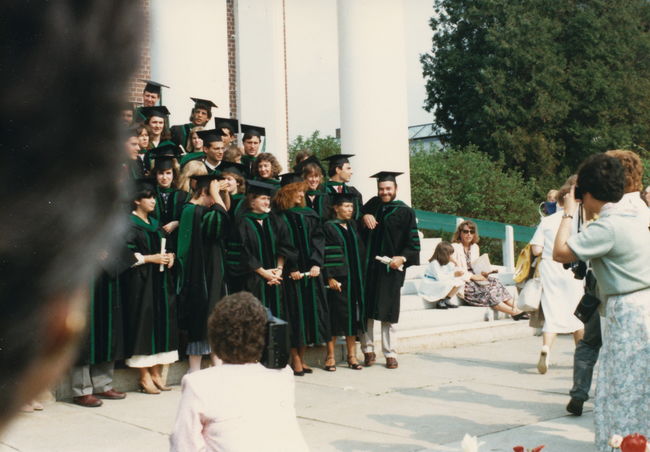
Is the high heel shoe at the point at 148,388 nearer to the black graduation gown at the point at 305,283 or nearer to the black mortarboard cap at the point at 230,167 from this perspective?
the black graduation gown at the point at 305,283

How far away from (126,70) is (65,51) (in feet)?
0.13

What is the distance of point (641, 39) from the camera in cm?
3547

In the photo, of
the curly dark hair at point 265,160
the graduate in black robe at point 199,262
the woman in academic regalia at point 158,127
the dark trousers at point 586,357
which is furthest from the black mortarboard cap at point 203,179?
the dark trousers at point 586,357

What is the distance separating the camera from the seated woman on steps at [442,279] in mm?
11250

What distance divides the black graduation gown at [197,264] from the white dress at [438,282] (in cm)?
402

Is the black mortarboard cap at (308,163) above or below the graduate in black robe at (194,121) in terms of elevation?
below

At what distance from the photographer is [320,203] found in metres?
9.41

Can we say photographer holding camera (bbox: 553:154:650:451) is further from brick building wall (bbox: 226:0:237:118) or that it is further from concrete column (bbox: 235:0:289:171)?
brick building wall (bbox: 226:0:237:118)

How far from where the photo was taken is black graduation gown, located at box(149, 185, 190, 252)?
8.05 m

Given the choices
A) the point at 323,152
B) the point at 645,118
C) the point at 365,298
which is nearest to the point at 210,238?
the point at 365,298

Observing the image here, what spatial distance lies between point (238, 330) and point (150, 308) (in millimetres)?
4615

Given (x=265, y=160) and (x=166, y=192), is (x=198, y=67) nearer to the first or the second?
(x=265, y=160)

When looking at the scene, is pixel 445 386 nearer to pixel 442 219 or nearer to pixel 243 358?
pixel 243 358

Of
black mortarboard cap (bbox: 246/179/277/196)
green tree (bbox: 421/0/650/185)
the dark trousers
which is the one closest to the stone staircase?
black mortarboard cap (bbox: 246/179/277/196)
